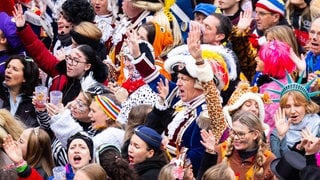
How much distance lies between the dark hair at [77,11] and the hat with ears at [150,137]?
3.59 metres

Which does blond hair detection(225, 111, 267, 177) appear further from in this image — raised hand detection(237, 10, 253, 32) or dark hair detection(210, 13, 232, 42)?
dark hair detection(210, 13, 232, 42)

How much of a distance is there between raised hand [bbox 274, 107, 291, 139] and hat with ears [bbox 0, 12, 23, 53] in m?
3.86

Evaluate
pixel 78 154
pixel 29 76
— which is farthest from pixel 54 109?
pixel 29 76

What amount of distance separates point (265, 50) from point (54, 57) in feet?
8.78

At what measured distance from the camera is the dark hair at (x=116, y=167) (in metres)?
9.82

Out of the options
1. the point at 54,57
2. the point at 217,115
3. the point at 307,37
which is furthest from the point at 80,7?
the point at 217,115

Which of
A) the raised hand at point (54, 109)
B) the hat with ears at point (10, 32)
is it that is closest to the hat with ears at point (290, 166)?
the raised hand at point (54, 109)

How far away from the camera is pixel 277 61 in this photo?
1163 centimetres

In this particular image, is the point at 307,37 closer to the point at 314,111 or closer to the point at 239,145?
the point at 314,111

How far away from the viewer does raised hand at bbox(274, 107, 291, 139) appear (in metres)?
10.5

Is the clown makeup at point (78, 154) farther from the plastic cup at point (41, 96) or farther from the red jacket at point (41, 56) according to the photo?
the red jacket at point (41, 56)

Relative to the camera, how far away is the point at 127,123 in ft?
37.0

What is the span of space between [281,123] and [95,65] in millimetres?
2678

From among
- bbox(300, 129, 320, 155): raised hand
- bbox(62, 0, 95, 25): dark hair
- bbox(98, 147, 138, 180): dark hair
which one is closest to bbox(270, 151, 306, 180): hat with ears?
bbox(300, 129, 320, 155): raised hand
